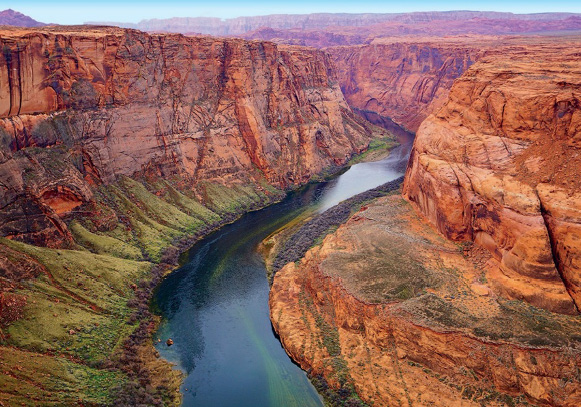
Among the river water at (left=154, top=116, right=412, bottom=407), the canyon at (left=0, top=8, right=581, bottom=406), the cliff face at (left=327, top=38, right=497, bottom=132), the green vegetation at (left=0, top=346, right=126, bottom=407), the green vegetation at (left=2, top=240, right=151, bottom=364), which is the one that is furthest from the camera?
the cliff face at (left=327, top=38, right=497, bottom=132)

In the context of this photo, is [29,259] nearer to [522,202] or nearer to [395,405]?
[395,405]

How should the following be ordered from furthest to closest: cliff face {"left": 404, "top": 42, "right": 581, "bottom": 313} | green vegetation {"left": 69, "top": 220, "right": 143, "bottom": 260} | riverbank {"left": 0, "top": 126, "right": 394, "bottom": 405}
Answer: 1. green vegetation {"left": 69, "top": 220, "right": 143, "bottom": 260}
2. cliff face {"left": 404, "top": 42, "right": 581, "bottom": 313}
3. riverbank {"left": 0, "top": 126, "right": 394, "bottom": 405}

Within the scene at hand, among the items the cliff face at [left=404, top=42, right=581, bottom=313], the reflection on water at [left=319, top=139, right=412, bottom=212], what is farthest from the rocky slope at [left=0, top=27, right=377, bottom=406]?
the cliff face at [left=404, top=42, right=581, bottom=313]

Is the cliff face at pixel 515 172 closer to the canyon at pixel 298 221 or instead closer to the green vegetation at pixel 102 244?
the canyon at pixel 298 221

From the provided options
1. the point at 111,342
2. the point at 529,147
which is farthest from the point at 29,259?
the point at 529,147

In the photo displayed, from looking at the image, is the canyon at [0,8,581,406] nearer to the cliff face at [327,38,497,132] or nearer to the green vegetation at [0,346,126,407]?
the green vegetation at [0,346,126,407]

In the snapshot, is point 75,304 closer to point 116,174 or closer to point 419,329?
point 116,174
